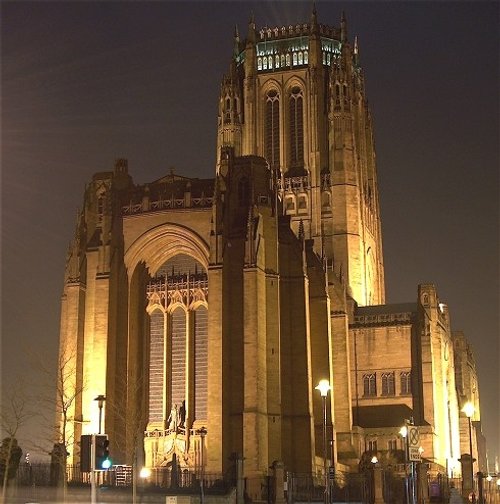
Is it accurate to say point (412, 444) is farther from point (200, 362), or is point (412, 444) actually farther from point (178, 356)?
point (178, 356)

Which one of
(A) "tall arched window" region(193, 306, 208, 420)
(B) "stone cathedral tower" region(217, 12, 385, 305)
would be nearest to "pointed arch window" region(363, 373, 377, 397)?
(B) "stone cathedral tower" region(217, 12, 385, 305)

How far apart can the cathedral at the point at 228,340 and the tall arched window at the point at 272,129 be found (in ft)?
72.0

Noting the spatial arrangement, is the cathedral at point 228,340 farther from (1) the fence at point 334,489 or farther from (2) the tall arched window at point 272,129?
(2) the tall arched window at point 272,129

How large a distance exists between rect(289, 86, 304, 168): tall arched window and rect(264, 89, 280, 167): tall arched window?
135 cm

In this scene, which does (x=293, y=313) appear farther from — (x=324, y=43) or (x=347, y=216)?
(x=324, y=43)

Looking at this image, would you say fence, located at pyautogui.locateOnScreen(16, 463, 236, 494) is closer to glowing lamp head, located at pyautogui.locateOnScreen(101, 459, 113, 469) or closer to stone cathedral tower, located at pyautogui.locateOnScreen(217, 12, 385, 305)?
glowing lamp head, located at pyautogui.locateOnScreen(101, 459, 113, 469)

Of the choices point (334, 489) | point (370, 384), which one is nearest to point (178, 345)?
point (334, 489)

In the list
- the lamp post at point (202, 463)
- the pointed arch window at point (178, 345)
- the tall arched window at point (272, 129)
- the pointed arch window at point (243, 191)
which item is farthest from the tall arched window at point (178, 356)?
the tall arched window at point (272, 129)

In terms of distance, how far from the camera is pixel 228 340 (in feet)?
174

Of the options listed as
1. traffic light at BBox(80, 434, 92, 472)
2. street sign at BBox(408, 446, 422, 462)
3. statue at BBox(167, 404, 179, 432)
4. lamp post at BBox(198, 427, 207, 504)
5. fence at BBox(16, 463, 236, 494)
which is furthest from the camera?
statue at BBox(167, 404, 179, 432)

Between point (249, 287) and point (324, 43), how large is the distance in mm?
48555

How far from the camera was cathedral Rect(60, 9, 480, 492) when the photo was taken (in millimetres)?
52312

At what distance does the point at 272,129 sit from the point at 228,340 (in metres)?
42.2

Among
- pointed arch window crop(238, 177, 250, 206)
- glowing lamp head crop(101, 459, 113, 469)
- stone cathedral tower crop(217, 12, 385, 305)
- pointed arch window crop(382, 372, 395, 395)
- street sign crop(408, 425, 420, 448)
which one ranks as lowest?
glowing lamp head crop(101, 459, 113, 469)
